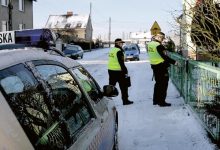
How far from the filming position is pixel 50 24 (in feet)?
288

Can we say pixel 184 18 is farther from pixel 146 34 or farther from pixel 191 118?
pixel 146 34

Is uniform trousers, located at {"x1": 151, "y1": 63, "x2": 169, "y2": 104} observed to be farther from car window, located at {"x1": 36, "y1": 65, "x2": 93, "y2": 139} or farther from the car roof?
the car roof

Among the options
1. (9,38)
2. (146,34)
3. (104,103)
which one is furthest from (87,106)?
(146,34)

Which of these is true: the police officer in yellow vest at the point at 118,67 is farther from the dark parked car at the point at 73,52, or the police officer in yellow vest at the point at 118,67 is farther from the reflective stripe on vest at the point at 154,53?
the dark parked car at the point at 73,52

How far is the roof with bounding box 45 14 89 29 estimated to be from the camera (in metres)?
86.2

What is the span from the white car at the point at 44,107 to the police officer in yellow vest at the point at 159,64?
5.81 m

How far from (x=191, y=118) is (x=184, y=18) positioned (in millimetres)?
2119

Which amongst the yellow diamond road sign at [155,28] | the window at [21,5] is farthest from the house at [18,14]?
the yellow diamond road sign at [155,28]

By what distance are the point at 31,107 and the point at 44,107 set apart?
0.18 metres

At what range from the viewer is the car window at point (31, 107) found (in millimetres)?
2137

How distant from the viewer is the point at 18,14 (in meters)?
36.5

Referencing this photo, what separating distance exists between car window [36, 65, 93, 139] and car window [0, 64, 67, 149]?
0.56 ft

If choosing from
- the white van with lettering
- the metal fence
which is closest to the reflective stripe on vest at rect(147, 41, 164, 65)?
the metal fence

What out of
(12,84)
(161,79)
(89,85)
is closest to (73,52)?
(161,79)
